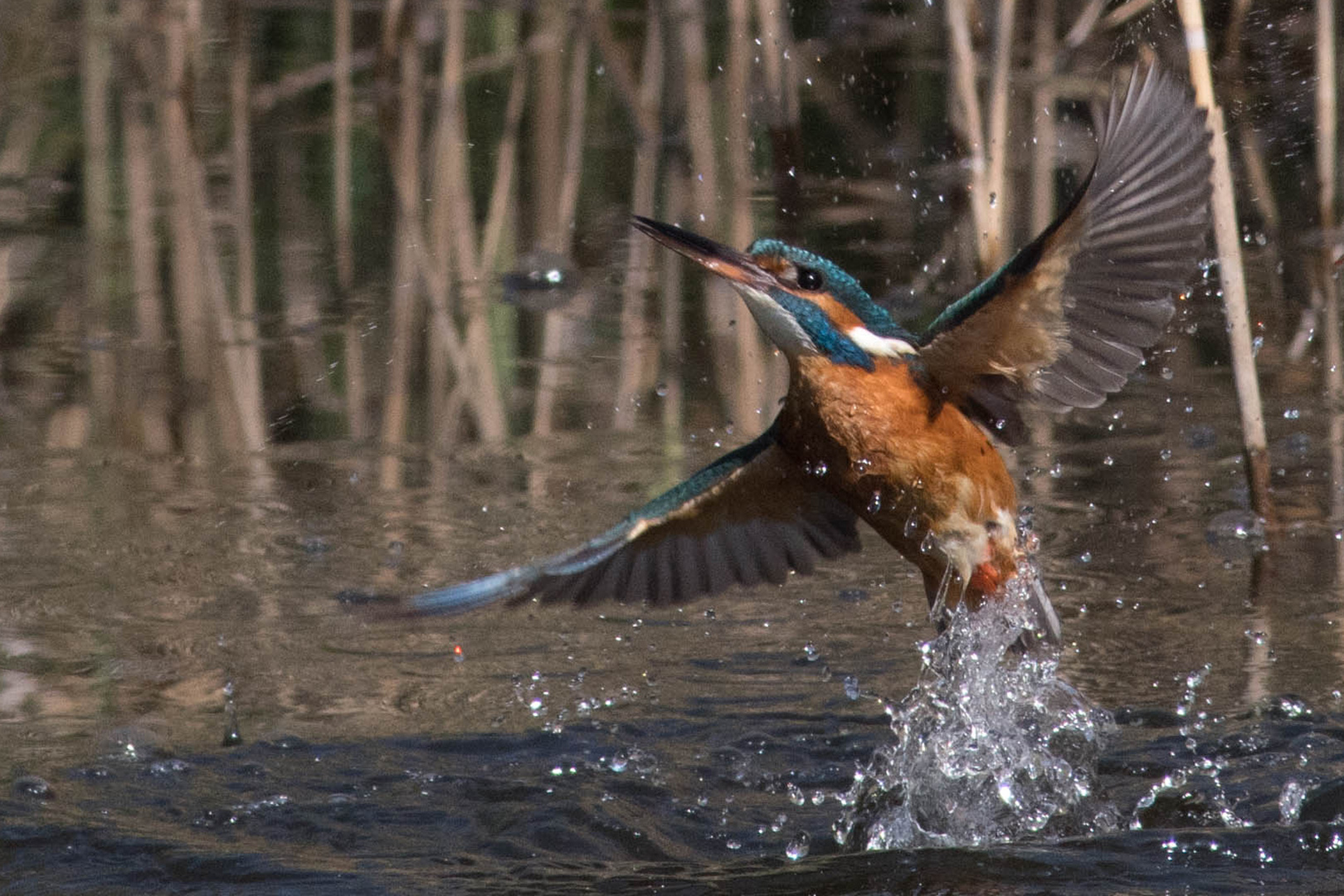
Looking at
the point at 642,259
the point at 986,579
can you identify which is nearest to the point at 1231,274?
the point at 986,579

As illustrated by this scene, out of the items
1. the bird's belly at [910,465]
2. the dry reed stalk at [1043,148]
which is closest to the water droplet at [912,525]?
the bird's belly at [910,465]

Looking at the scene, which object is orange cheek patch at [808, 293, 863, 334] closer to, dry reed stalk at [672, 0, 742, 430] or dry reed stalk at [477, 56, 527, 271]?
dry reed stalk at [672, 0, 742, 430]

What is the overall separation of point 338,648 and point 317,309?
2.27m

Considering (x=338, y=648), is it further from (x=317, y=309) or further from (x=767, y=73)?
(x=767, y=73)

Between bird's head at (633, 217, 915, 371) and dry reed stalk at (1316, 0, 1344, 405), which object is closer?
bird's head at (633, 217, 915, 371)

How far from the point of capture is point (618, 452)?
16.5 ft

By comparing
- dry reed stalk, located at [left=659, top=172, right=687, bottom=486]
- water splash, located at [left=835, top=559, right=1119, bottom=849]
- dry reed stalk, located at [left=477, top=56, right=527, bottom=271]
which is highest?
dry reed stalk, located at [left=477, top=56, right=527, bottom=271]

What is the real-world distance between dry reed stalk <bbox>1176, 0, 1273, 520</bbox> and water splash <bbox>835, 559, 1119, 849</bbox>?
3.01ft

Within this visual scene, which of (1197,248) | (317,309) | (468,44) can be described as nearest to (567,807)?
(1197,248)

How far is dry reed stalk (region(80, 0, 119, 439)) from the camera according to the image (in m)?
5.51

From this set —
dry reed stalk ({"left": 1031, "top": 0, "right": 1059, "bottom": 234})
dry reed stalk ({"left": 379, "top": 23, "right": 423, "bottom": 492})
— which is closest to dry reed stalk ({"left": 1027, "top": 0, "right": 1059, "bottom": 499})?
dry reed stalk ({"left": 1031, "top": 0, "right": 1059, "bottom": 234})

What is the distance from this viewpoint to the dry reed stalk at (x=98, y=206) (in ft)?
18.1

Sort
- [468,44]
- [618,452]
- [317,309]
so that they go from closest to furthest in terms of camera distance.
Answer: [618,452] → [317,309] → [468,44]

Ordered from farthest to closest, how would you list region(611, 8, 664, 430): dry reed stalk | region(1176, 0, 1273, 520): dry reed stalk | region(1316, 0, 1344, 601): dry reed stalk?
region(611, 8, 664, 430): dry reed stalk < region(1316, 0, 1344, 601): dry reed stalk < region(1176, 0, 1273, 520): dry reed stalk
